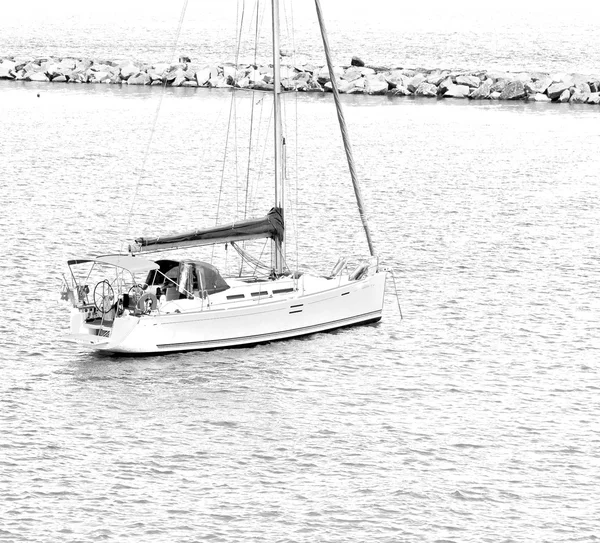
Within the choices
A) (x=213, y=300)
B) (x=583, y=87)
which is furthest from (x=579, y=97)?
(x=213, y=300)

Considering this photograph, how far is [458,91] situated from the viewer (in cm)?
12962

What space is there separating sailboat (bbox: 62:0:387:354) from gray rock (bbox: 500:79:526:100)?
79.2m

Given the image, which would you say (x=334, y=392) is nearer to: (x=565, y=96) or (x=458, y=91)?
(x=565, y=96)

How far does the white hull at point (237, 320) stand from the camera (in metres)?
45.7

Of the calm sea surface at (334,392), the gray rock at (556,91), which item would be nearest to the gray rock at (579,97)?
the gray rock at (556,91)

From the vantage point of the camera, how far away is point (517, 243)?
6688 centimetres

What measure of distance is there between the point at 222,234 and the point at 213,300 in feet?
10.3

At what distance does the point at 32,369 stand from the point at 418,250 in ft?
80.4

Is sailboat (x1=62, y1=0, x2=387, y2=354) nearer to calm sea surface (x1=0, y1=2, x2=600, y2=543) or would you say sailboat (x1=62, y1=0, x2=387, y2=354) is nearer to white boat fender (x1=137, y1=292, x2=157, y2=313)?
white boat fender (x1=137, y1=292, x2=157, y2=313)

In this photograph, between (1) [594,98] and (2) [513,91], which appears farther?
(2) [513,91]

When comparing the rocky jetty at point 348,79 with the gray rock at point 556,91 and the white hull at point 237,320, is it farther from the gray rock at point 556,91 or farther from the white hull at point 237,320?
the white hull at point 237,320

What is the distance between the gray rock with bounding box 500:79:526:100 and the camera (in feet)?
419

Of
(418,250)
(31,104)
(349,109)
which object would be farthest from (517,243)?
(31,104)

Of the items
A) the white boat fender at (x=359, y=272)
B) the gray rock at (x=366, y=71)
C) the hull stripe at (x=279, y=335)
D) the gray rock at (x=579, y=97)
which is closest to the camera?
the hull stripe at (x=279, y=335)
